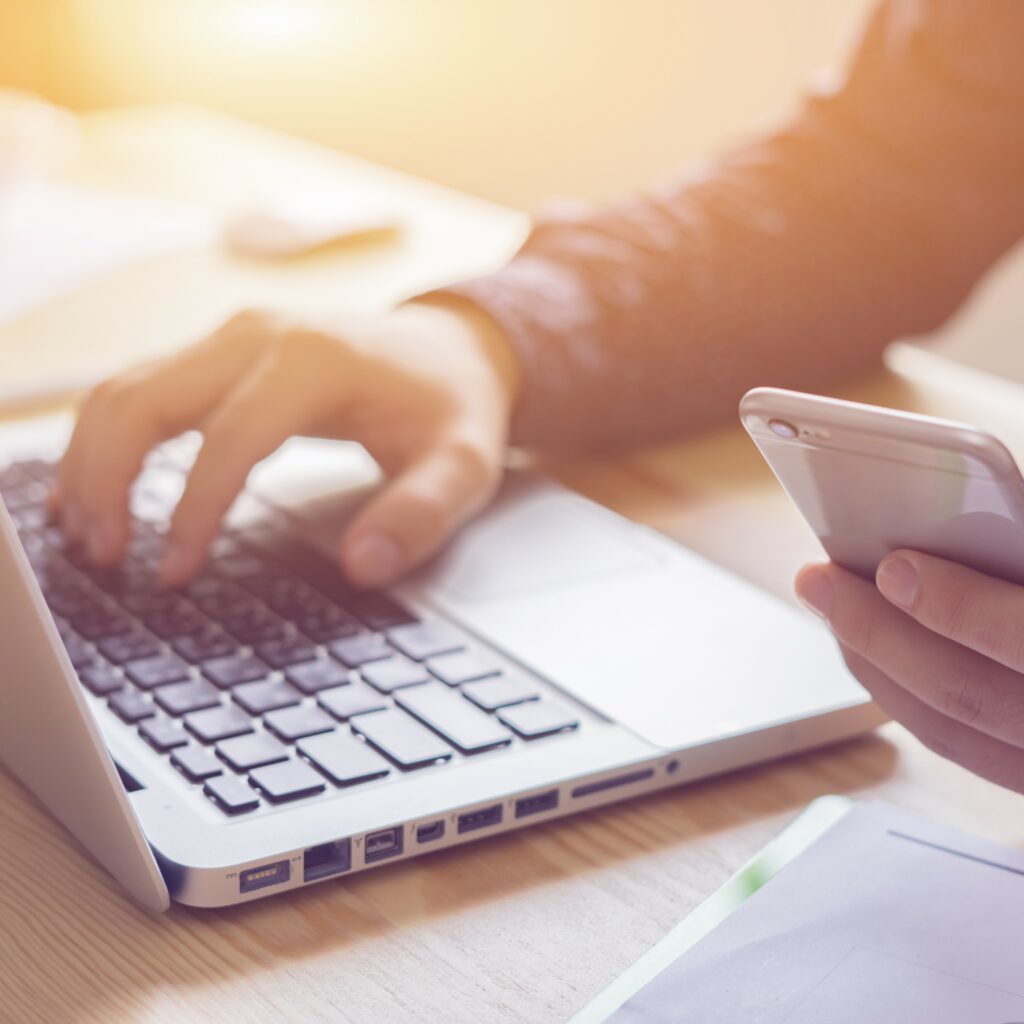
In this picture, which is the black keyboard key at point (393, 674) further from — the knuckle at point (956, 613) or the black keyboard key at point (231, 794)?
the knuckle at point (956, 613)

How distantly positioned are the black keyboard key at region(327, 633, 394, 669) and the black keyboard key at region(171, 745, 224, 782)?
0.08 metres

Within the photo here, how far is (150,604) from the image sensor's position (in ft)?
1.93

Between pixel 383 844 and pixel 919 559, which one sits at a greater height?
pixel 919 559

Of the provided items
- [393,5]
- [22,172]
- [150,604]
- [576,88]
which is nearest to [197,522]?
[150,604]

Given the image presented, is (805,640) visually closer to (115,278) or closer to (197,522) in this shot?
(197,522)

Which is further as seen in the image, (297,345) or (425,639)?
(297,345)

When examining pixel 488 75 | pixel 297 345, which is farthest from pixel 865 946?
pixel 488 75

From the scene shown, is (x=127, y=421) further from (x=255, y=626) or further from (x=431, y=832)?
(x=431, y=832)

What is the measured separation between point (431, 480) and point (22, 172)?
75 centimetres

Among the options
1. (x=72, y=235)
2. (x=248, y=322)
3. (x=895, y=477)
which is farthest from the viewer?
(x=72, y=235)

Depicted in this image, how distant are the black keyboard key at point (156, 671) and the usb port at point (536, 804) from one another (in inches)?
5.4

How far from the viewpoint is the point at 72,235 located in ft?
3.65

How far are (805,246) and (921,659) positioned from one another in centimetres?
49

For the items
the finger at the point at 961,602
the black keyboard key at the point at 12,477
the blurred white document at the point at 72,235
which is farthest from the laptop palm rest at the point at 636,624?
the blurred white document at the point at 72,235
